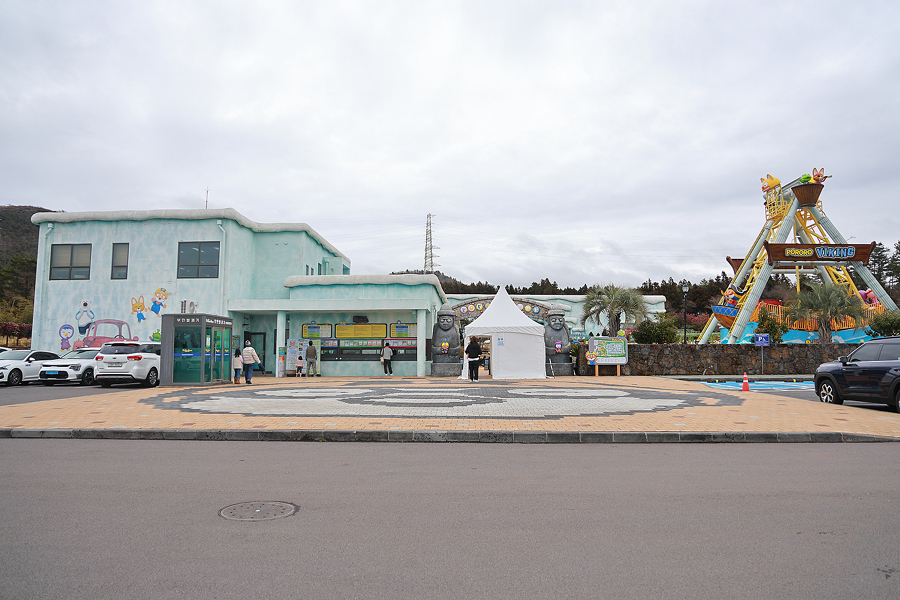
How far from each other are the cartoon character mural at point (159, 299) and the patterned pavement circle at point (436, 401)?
11.8 m

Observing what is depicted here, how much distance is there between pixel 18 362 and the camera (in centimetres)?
2123

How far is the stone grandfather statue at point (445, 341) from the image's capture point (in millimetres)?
25797

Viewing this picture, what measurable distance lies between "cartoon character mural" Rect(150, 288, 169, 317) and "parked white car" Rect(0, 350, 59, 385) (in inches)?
207

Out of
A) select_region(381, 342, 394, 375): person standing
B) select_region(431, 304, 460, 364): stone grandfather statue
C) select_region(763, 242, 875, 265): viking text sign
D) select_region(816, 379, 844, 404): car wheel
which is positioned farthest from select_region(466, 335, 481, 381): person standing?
select_region(763, 242, 875, 265): viking text sign

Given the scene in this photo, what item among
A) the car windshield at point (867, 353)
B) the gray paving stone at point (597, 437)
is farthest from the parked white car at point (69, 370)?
the car windshield at point (867, 353)

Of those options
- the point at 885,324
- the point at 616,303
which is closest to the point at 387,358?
the point at 616,303

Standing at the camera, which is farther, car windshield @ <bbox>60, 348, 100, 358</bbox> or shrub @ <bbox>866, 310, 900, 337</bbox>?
shrub @ <bbox>866, 310, 900, 337</bbox>

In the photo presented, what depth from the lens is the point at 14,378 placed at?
21.1 metres

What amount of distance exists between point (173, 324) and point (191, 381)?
2.16 meters

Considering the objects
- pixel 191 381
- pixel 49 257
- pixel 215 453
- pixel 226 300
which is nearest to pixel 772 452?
pixel 215 453

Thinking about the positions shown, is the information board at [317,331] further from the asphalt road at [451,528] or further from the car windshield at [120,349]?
the asphalt road at [451,528]

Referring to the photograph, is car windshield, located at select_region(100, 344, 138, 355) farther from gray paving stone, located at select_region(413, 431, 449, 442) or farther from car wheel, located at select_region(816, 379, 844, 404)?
car wheel, located at select_region(816, 379, 844, 404)

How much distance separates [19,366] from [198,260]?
8545 mm

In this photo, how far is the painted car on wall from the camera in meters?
27.0
